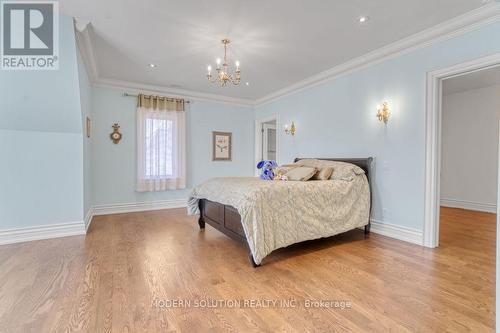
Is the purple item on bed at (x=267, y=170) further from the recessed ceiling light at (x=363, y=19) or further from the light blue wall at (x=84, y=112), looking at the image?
the light blue wall at (x=84, y=112)

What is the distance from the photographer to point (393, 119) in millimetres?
3371

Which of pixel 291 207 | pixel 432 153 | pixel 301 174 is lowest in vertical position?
pixel 291 207

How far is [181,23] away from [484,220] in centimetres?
573

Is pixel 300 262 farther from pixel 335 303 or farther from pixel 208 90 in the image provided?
pixel 208 90

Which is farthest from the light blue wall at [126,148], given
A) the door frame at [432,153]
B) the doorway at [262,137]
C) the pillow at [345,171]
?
the door frame at [432,153]

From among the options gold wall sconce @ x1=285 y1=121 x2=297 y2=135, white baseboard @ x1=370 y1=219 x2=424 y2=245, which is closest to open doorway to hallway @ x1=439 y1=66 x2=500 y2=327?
white baseboard @ x1=370 y1=219 x2=424 y2=245

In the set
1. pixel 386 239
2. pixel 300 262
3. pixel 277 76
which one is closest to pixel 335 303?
pixel 300 262

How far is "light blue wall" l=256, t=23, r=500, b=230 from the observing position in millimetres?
2879

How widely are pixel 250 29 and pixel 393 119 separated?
2.27 m

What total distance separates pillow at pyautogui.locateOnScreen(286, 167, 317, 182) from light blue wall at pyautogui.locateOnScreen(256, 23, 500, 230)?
973mm

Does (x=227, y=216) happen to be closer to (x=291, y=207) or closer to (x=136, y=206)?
(x=291, y=207)

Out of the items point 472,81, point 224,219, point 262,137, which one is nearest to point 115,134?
point 224,219

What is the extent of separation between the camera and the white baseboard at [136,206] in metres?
4.76

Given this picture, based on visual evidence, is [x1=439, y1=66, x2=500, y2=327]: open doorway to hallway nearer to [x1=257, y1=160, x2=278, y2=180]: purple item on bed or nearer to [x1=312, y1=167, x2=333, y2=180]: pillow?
[x1=312, y1=167, x2=333, y2=180]: pillow
